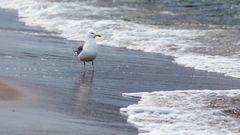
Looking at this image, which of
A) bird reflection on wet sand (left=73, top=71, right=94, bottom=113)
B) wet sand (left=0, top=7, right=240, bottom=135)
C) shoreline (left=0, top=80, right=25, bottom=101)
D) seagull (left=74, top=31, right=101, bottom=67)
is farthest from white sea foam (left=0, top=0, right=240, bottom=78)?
shoreline (left=0, top=80, right=25, bottom=101)

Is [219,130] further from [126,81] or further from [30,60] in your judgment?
[30,60]

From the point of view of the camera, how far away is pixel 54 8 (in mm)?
33625

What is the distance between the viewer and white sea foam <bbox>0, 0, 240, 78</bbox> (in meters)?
15.7

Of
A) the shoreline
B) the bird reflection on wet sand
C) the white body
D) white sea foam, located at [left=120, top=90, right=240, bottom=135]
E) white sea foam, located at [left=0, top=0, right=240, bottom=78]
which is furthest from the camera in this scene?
white sea foam, located at [left=0, top=0, right=240, bottom=78]

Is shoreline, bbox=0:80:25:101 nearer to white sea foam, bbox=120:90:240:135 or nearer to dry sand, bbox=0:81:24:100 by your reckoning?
dry sand, bbox=0:81:24:100

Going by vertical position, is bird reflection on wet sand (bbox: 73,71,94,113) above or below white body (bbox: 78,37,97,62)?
below

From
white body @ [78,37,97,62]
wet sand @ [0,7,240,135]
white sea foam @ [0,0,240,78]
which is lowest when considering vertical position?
white sea foam @ [0,0,240,78]

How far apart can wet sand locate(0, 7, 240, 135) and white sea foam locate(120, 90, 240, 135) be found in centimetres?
23

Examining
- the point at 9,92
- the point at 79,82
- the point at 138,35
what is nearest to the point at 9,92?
the point at 9,92

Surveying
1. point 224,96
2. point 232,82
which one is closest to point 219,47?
point 232,82

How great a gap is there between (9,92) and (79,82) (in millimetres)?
2004

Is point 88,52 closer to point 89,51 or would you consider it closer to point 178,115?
point 89,51

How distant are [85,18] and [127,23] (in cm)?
308

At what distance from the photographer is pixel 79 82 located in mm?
12234
